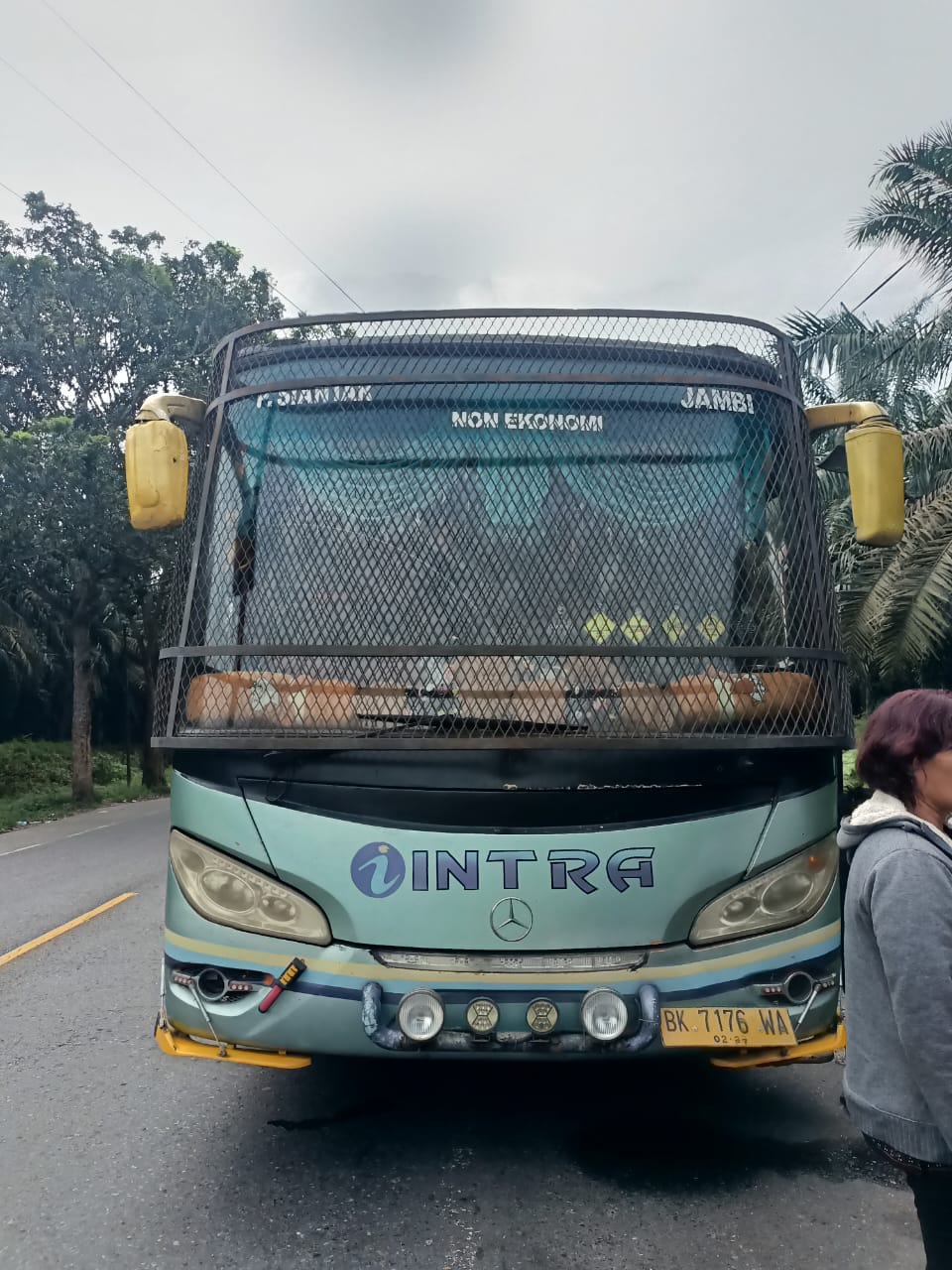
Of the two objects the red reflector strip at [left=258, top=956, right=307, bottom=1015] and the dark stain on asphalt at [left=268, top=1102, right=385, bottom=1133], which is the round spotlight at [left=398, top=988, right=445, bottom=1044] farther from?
the dark stain on asphalt at [left=268, top=1102, right=385, bottom=1133]

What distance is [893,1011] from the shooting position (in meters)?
2.00

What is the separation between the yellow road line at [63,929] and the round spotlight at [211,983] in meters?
3.98

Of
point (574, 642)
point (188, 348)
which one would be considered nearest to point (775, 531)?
point (574, 642)

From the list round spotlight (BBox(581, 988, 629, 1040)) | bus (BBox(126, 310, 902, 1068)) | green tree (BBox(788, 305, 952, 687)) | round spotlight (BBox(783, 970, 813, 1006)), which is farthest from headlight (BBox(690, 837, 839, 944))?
green tree (BBox(788, 305, 952, 687))

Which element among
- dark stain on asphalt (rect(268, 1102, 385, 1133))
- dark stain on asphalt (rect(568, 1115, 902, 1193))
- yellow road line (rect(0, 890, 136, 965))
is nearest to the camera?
dark stain on asphalt (rect(568, 1115, 902, 1193))

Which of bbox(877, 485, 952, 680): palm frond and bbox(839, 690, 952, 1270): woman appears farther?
bbox(877, 485, 952, 680): palm frond

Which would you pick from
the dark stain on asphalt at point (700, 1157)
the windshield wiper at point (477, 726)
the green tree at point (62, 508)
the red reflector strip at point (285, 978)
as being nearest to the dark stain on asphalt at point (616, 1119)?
the dark stain on asphalt at point (700, 1157)

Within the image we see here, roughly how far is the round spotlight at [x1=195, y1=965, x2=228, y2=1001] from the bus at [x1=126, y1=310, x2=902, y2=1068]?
0.01 m

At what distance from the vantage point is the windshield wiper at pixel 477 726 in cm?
338

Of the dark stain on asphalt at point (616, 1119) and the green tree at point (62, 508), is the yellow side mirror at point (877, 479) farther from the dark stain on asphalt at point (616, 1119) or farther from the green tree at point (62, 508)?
the green tree at point (62, 508)

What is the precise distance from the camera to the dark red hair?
2131 mm

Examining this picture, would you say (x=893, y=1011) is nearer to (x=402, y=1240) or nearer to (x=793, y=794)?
(x=793, y=794)

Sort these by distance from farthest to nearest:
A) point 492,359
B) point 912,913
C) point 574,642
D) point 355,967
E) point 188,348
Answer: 1. point 188,348
2. point 492,359
3. point 574,642
4. point 355,967
5. point 912,913

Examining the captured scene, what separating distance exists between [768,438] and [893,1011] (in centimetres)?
240
